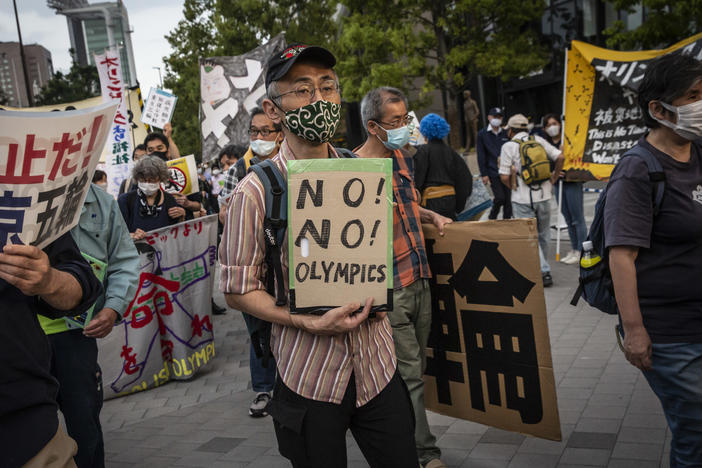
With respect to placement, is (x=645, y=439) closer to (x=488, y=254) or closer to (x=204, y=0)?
(x=488, y=254)

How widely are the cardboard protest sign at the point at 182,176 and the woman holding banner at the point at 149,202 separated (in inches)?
23.4

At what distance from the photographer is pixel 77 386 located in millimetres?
3086

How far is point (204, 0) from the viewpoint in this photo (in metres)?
30.0

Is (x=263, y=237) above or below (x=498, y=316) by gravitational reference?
above

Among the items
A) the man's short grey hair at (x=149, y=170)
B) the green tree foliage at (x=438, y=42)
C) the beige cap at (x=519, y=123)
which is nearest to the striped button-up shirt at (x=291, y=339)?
the man's short grey hair at (x=149, y=170)

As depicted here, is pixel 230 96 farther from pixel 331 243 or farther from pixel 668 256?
pixel 331 243

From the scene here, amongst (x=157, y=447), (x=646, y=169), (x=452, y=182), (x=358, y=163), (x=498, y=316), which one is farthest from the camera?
(x=452, y=182)

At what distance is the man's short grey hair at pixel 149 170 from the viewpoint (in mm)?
6160

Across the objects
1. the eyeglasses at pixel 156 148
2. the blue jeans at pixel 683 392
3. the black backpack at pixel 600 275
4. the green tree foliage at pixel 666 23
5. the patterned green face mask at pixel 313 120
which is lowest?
the blue jeans at pixel 683 392

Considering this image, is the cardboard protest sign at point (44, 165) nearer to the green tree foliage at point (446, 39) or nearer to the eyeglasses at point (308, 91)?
the eyeglasses at point (308, 91)

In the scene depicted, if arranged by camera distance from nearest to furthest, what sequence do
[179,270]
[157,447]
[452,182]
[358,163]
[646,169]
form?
[358,163]
[646,169]
[157,447]
[452,182]
[179,270]

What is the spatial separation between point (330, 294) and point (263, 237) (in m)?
0.32

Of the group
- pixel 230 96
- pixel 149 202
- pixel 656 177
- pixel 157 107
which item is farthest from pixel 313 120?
pixel 157 107

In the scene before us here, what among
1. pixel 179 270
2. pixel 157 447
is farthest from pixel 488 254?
pixel 179 270
